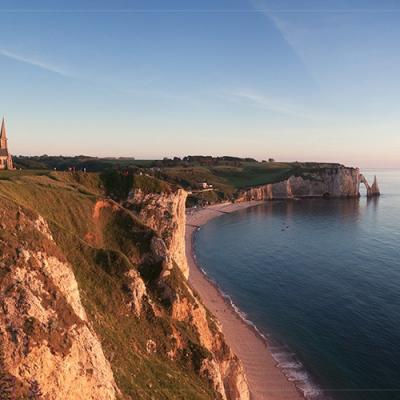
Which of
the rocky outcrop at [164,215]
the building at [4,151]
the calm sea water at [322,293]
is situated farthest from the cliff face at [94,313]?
the building at [4,151]

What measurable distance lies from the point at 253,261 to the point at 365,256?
2908 cm

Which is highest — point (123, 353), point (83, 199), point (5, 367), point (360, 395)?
point (83, 199)

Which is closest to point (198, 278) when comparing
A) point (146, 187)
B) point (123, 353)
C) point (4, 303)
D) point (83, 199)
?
point (146, 187)

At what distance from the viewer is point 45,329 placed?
22141 mm

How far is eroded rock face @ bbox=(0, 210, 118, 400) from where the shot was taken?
2045 cm

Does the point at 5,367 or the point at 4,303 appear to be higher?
the point at 4,303

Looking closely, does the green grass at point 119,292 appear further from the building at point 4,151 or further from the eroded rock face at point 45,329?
the building at point 4,151

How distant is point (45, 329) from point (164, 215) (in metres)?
49.3

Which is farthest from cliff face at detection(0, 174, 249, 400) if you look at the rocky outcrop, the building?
the building

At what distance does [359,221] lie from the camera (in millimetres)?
152375

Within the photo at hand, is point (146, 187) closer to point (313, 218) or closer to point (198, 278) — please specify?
point (198, 278)

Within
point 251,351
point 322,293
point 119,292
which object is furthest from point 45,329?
point 322,293

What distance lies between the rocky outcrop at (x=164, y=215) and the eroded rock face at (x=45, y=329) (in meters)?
41.6

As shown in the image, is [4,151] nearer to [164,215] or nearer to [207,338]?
[164,215]
